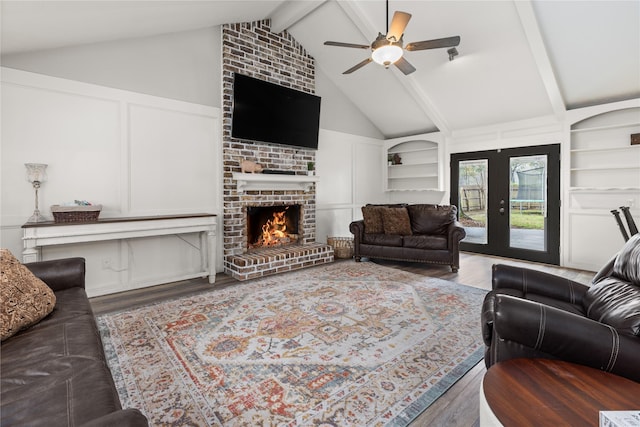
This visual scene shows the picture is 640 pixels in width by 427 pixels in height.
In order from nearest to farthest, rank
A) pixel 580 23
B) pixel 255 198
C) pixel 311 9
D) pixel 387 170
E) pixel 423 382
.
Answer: pixel 423 382 → pixel 580 23 → pixel 311 9 → pixel 255 198 → pixel 387 170

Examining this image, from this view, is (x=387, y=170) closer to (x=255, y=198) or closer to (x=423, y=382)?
(x=255, y=198)

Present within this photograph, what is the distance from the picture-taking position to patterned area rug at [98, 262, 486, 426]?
166 cm

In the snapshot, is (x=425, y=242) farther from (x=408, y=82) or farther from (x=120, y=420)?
(x=120, y=420)

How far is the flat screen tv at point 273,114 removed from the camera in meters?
4.50

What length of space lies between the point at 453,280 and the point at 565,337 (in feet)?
9.29

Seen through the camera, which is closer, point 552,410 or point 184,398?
point 552,410

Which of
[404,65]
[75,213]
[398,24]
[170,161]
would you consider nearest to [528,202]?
[404,65]

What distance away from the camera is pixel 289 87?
522 centimetres

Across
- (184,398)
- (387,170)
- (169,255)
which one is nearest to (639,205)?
(387,170)

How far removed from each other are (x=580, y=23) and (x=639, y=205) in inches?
101

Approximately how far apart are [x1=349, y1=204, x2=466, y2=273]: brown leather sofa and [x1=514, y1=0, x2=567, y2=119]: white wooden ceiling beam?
2.10 m

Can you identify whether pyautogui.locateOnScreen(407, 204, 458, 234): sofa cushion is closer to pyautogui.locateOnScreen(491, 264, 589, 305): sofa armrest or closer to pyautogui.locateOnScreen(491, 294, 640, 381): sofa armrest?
pyautogui.locateOnScreen(491, 264, 589, 305): sofa armrest

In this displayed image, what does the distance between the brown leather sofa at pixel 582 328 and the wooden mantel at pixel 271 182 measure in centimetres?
352

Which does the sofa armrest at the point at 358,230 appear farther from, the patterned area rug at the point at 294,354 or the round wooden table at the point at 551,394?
the round wooden table at the point at 551,394
